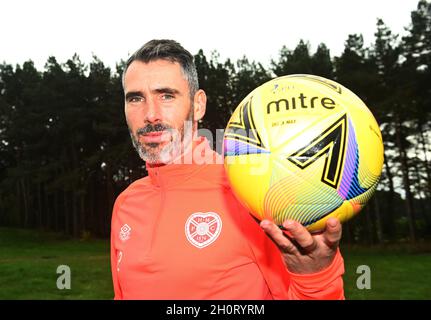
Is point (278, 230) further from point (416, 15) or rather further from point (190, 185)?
point (416, 15)

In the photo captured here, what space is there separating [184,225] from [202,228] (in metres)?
0.15

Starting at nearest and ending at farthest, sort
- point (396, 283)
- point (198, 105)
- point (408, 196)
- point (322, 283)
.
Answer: point (322, 283) < point (198, 105) < point (396, 283) < point (408, 196)

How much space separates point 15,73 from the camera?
214ft

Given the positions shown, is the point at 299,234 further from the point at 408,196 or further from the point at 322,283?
the point at 408,196

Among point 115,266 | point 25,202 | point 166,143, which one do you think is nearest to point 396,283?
point 115,266

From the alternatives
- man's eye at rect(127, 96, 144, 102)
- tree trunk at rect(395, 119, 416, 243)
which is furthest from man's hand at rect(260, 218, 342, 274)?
tree trunk at rect(395, 119, 416, 243)

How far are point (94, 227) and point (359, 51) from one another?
4268 centimetres

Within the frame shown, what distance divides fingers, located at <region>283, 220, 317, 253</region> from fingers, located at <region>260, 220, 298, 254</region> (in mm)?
43

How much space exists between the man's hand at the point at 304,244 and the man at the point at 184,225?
0.04 ft

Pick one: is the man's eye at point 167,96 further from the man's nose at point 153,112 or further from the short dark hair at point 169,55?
the short dark hair at point 169,55

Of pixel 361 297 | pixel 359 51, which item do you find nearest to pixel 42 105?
pixel 359 51

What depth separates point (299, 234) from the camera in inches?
90.9

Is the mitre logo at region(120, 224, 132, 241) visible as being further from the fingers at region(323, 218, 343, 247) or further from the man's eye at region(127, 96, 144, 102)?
the fingers at region(323, 218, 343, 247)

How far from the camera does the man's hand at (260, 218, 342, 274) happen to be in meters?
2.31
